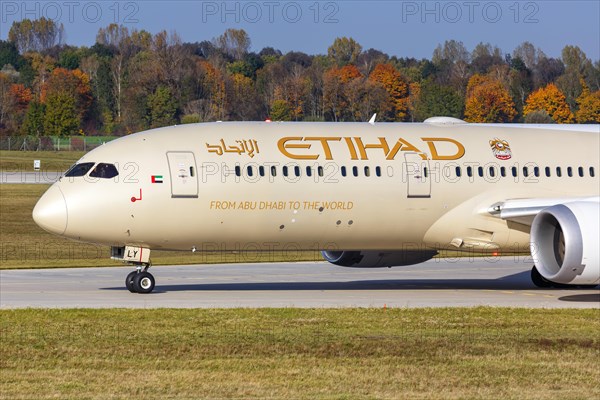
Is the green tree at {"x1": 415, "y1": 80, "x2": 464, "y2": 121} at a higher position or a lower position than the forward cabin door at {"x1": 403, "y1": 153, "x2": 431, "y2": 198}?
higher

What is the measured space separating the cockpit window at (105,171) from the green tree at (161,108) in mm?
70737

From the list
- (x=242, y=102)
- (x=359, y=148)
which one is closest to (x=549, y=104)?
(x=242, y=102)

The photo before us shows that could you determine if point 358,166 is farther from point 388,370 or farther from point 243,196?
point 388,370

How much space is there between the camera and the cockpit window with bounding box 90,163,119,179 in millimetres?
25688

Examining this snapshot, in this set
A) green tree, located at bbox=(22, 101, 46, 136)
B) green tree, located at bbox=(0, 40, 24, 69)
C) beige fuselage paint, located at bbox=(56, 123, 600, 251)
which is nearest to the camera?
beige fuselage paint, located at bbox=(56, 123, 600, 251)

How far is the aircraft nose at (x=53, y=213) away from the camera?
25125 mm

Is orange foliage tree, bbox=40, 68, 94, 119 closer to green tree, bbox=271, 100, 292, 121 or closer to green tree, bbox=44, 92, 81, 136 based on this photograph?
green tree, bbox=44, 92, 81, 136

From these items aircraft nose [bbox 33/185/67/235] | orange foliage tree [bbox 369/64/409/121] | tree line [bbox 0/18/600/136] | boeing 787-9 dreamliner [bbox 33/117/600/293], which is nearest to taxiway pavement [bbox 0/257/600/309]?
boeing 787-9 dreamliner [bbox 33/117/600/293]

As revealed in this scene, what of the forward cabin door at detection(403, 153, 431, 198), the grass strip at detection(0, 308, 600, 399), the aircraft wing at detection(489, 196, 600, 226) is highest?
the forward cabin door at detection(403, 153, 431, 198)

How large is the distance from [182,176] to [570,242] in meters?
8.30

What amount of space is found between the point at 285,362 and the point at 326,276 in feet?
54.5

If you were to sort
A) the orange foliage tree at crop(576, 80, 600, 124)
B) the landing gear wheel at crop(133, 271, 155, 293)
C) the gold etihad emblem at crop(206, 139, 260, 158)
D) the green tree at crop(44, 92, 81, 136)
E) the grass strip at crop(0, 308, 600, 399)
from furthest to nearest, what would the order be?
the green tree at crop(44, 92, 81, 136) → the orange foliage tree at crop(576, 80, 600, 124) → the landing gear wheel at crop(133, 271, 155, 293) → the gold etihad emblem at crop(206, 139, 260, 158) → the grass strip at crop(0, 308, 600, 399)

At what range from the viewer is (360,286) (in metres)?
30.0

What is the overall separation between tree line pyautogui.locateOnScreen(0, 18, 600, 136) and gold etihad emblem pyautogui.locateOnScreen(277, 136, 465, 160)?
4842 cm
